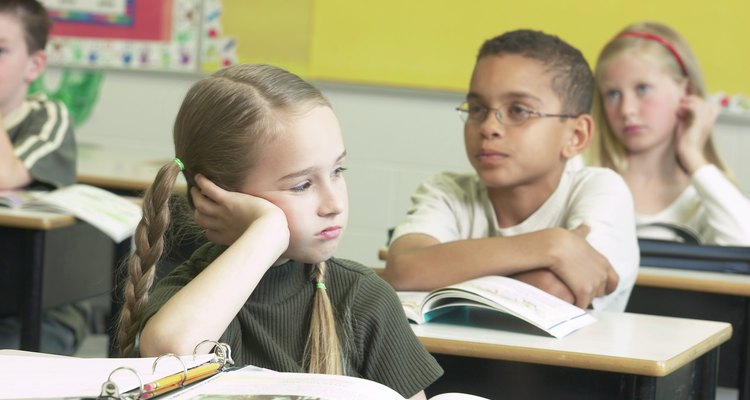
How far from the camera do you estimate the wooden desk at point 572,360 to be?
1477 mm

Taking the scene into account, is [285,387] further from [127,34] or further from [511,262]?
[127,34]

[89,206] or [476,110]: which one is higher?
[476,110]

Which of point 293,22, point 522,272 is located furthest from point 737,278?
point 293,22

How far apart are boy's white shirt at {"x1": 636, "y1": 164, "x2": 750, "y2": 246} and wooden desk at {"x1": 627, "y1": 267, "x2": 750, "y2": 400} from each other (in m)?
0.45

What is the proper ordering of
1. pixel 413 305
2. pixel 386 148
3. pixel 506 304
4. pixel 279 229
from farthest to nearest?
pixel 386 148
pixel 413 305
pixel 506 304
pixel 279 229

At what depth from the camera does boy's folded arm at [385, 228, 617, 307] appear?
1.85 m

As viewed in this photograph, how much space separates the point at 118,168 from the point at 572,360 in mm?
2413

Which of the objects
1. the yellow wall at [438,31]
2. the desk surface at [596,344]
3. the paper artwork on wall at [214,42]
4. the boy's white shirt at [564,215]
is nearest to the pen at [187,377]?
the desk surface at [596,344]

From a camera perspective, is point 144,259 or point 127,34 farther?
point 127,34

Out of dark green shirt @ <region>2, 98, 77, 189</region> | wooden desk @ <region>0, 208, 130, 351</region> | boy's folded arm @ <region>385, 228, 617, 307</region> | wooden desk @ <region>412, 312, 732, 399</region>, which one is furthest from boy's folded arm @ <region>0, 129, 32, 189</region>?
wooden desk @ <region>412, 312, 732, 399</region>

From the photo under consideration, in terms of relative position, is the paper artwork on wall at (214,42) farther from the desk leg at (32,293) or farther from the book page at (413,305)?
the book page at (413,305)

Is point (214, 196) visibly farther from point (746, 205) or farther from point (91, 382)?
point (746, 205)

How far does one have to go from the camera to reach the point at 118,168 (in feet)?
11.8

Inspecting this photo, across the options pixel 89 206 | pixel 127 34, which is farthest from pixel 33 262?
pixel 127 34
